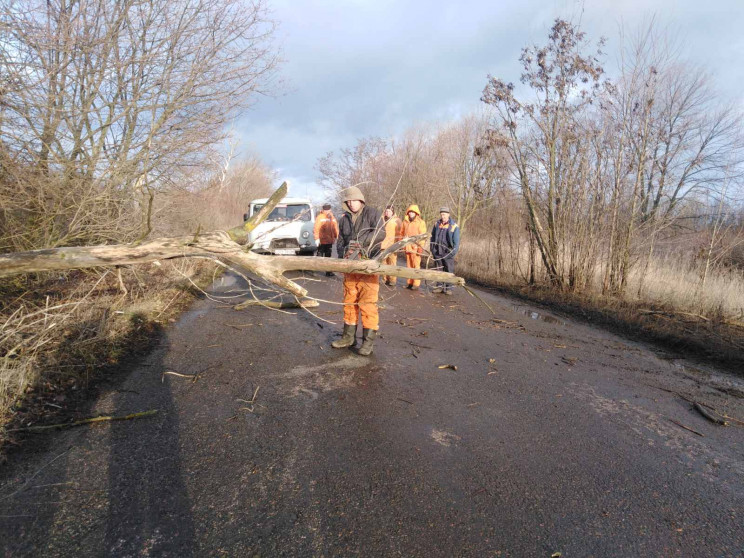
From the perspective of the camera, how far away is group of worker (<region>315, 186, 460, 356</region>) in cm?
489

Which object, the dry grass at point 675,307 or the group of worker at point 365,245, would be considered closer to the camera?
the group of worker at point 365,245

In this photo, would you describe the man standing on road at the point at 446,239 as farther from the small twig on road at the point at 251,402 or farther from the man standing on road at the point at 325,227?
the small twig on road at the point at 251,402

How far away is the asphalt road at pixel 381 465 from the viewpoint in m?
1.97

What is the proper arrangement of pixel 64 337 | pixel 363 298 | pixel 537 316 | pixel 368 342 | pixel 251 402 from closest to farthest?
pixel 251 402, pixel 64 337, pixel 368 342, pixel 363 298, pixel 537 316

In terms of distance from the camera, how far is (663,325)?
21.8 ft

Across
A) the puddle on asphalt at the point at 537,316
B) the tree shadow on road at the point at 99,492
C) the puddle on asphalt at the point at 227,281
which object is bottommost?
the tree shadow on road at the point at 99,492

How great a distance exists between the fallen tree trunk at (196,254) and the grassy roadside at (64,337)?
541mm

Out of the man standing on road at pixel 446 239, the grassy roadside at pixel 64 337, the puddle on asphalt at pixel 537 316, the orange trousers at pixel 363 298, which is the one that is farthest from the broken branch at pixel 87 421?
the man standing on road at pixel 446 239

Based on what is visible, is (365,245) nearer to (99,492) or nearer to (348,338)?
(348,338)

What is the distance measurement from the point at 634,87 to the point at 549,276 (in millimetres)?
4465

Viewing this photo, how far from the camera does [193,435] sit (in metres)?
2.79

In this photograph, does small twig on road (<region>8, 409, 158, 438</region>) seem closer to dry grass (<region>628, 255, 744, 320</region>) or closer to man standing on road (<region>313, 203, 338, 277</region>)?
man standing on road (<region>313, 203, 338, 277</region>)

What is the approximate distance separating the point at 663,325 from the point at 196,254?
720cm

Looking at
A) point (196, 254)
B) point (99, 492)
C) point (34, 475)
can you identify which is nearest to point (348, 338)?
point (196, 254)
